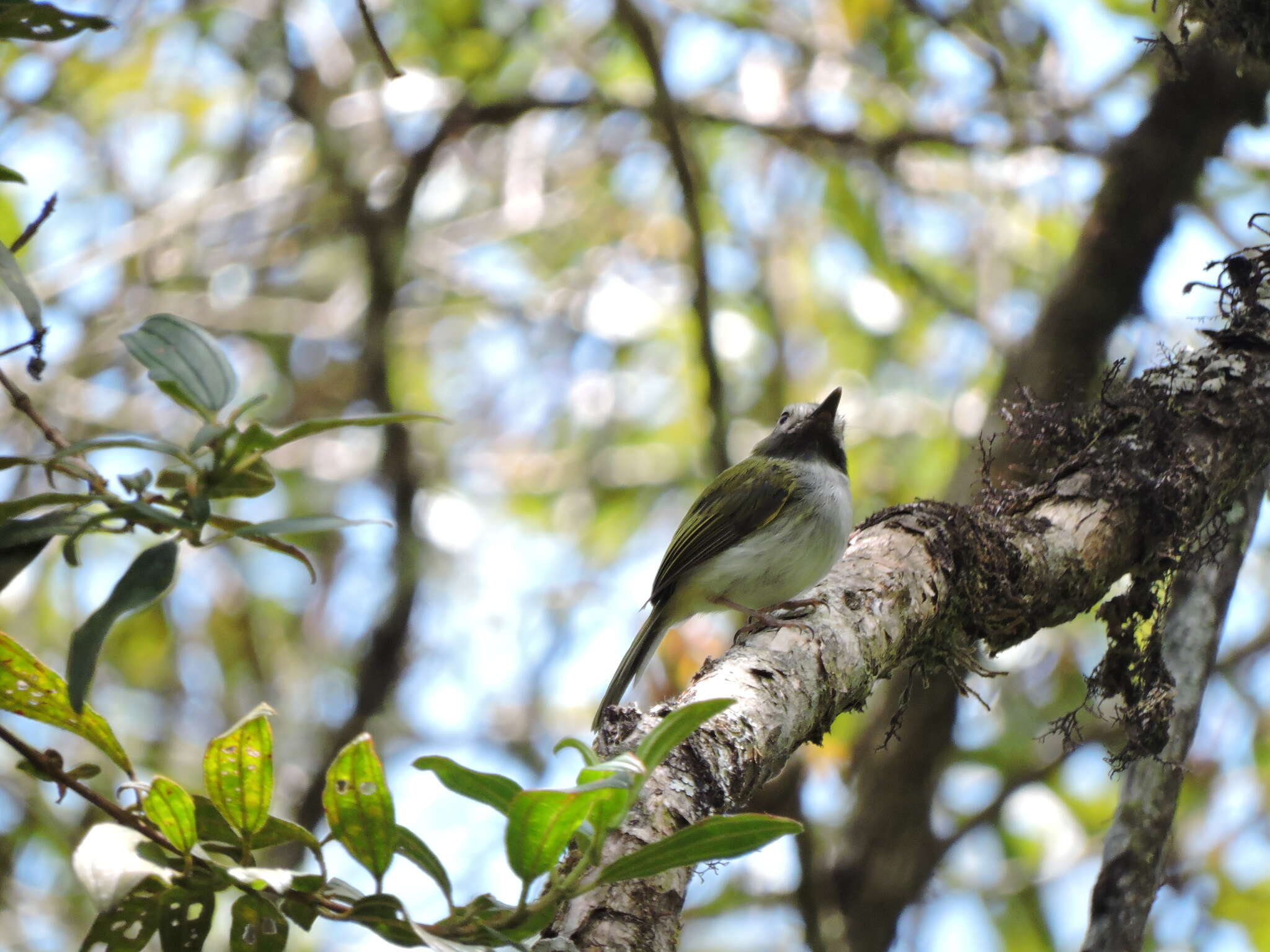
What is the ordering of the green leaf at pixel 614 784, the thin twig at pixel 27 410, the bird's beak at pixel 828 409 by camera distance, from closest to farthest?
the green leaf at pixel 614 784 → the thin twig at pixel 27 410 → the bird's beak at pixel 828 409

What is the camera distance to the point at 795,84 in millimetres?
7625

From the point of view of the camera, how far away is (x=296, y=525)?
1.64m

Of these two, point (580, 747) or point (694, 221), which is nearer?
point (580, 747)

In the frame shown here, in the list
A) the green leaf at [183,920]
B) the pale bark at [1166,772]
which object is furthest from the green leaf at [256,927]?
the pale bark at [1166,772]

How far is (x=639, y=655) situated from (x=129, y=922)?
335 cm

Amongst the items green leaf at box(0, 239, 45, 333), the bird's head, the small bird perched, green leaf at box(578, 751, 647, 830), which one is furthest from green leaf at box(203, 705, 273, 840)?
the bird's head

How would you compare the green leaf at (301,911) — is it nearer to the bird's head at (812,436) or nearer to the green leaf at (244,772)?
the green leaf at (244,772)

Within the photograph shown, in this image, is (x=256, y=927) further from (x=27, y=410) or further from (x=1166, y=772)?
(x=1166, y=772)

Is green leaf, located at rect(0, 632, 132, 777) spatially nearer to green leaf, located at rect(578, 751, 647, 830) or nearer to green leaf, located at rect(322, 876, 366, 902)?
green leaf, located at rect(322, 876, 366, 902)

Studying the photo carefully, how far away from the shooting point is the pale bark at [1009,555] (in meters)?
2.68

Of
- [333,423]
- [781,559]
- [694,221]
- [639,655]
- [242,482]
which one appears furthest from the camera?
[694,221]

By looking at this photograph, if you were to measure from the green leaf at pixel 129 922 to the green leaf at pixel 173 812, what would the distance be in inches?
3.9

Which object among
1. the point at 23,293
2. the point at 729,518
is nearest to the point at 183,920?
the point at 23,293

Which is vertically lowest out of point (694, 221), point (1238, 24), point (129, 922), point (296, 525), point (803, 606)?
point (129, 922)
